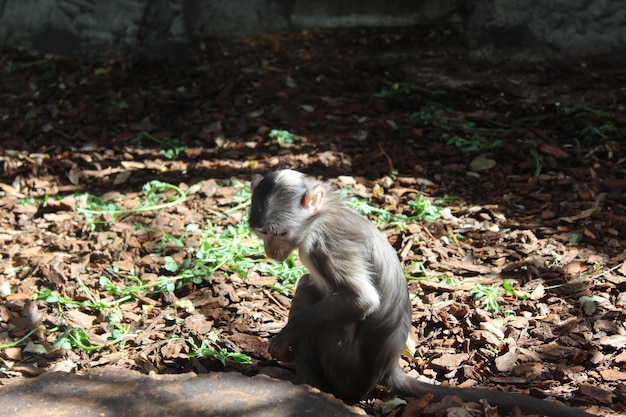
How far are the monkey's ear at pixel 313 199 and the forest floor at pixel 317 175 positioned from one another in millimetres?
1075

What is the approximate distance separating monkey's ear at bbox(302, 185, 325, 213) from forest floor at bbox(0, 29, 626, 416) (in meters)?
1.07

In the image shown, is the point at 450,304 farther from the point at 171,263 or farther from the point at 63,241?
the point at 63,241

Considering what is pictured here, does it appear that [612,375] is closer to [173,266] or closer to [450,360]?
[450,360]

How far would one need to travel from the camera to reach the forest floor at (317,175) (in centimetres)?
491

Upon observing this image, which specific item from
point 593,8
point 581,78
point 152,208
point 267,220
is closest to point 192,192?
point 152,208

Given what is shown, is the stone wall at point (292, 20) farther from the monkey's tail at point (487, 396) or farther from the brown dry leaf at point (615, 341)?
the monkey's tail at point (487, 396)

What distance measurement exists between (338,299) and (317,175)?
2.91 meters

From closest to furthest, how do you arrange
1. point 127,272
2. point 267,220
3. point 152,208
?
point 267,220, point 127,272, point 152,208

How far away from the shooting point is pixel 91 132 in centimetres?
808

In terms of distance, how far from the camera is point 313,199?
15.0ft

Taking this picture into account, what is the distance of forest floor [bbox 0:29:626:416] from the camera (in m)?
4.91

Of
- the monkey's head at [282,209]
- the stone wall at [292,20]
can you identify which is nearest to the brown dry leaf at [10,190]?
the stone wall at [292,20]

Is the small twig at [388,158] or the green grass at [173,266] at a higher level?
the small twig at [388,158]

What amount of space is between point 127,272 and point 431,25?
6.34 m
